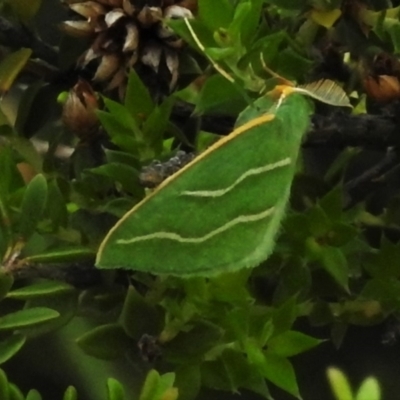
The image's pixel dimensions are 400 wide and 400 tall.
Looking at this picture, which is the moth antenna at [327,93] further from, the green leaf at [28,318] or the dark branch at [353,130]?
the green leaf at [28,318]

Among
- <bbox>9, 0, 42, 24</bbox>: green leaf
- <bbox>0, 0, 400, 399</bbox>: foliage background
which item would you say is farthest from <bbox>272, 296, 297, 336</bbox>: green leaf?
<bbox>9, 0, 42, 24</bbox>: green leaf

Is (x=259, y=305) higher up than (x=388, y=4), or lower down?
lower down

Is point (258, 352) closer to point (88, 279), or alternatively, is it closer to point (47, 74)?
point (88, 279)

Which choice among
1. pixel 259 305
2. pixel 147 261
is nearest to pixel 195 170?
pixel 147 261

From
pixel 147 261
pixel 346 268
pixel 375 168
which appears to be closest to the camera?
pixel 147 261

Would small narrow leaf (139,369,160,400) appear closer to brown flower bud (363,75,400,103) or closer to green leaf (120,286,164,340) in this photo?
green leaf (120,286,164,340)

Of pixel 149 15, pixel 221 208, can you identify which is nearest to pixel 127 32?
pixel 149 15

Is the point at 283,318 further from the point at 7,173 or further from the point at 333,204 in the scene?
the point at 7,173
